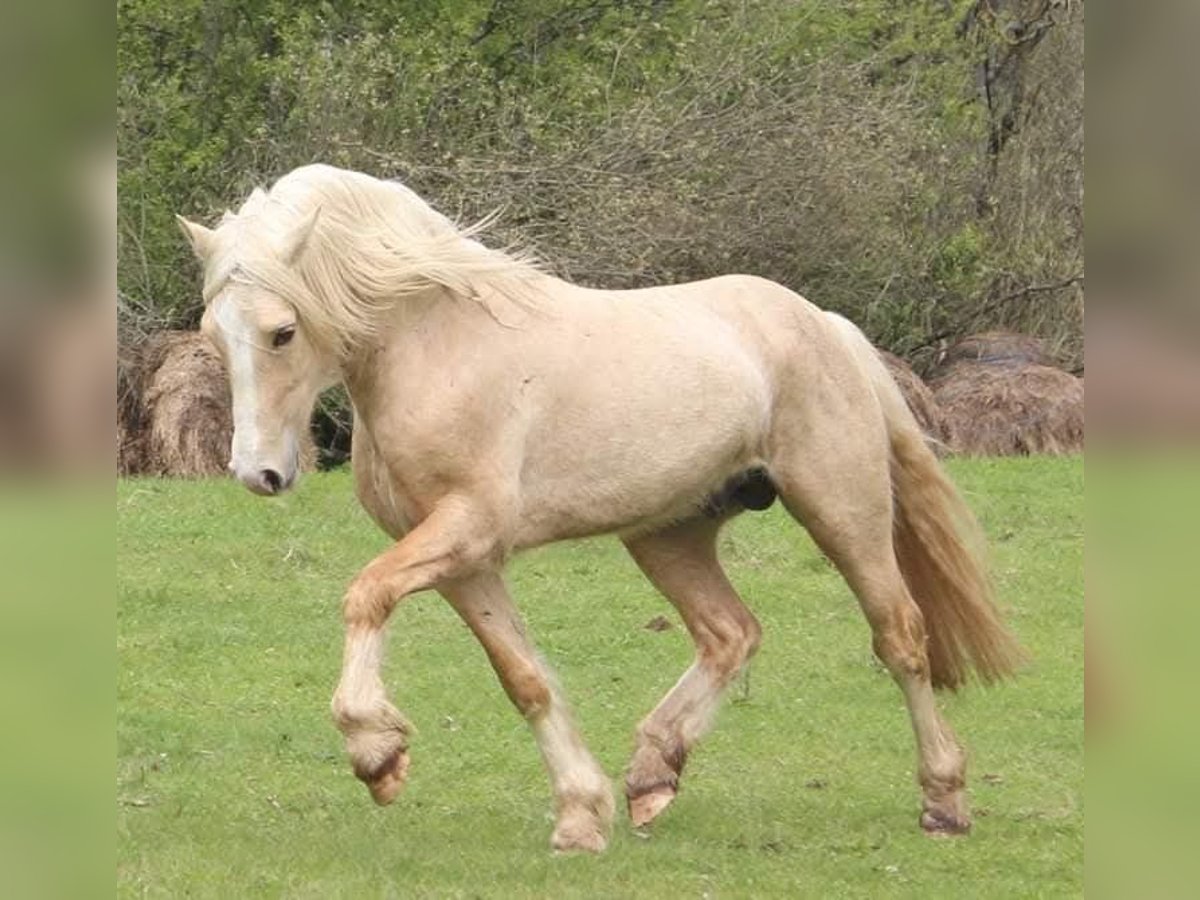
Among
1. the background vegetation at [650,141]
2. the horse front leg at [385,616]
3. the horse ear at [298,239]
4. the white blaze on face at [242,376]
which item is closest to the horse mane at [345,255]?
the horse ear at [298,239]

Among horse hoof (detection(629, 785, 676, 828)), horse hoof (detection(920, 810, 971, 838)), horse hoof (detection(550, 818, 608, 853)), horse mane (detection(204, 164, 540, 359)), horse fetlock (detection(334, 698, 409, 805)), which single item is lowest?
horse hoof (detection(629, 785, 676, 828))

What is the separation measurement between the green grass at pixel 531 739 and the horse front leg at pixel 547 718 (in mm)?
147

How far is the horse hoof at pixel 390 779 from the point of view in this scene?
5281 mm

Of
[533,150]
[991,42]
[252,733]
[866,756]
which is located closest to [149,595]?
[252,733]

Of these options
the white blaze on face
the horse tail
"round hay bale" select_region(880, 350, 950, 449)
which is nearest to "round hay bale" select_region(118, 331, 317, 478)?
"round hay bale" select_region(880, 350, 950, 449)

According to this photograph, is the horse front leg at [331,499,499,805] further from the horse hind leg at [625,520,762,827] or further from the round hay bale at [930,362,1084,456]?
the round hay bale at [930,362,1084,456]

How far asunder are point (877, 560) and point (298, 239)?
93.8 inches

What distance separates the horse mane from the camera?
541 cm

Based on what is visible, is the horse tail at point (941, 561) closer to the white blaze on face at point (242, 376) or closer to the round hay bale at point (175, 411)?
the white blaze on face at point (242, 376)

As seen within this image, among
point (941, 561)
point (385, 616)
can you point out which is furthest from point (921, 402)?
point (385, 616)

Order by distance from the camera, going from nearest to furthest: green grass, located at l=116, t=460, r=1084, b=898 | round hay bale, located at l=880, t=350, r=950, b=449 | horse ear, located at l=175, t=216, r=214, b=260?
horse ear, located at l=175, t=216, r=214, b=260, green grass, located at l=116, t=460, r=1084, b=898, round hay bale, located at l=880, t=350, r=950, b=449

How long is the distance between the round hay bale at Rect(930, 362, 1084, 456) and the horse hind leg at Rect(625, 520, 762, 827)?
10113mm
